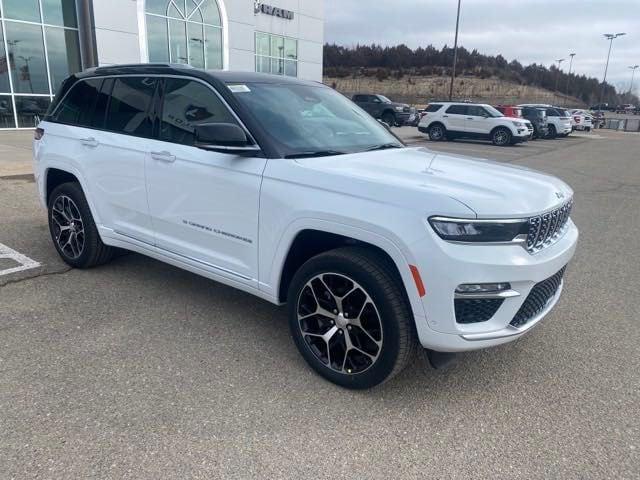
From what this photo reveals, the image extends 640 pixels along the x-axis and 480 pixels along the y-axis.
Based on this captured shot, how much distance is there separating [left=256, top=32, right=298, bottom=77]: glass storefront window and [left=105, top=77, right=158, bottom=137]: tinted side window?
932 inches

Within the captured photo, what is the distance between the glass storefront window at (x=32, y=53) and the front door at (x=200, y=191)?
1728cm

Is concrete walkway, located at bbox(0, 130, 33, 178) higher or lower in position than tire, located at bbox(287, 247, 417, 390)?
lower

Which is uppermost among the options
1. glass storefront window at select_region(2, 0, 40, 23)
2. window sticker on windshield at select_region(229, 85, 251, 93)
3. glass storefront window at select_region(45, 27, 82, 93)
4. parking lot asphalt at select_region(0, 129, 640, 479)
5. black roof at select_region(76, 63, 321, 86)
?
glass storefront window at select_region(2, 0, 40, 23)

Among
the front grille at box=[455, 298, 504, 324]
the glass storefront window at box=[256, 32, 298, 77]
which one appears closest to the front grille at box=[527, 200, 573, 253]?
the front grille at box=[455, 298, 504, 324]

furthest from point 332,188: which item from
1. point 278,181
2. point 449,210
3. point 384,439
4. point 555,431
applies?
point 555,431

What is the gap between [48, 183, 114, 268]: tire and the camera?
4648 millimetres

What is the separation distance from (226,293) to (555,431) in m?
2.72

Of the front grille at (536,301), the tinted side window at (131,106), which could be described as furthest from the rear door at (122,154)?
the front grille at (536,301)

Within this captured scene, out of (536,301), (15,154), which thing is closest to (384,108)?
(15,154)

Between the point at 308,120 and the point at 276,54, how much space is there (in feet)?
89.9

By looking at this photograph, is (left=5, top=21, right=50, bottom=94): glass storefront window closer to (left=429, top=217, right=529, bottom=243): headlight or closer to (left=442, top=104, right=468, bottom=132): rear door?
(left=442, top=104, right=468, bottom=132): rear door

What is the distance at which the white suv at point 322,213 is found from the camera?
8.80 feet

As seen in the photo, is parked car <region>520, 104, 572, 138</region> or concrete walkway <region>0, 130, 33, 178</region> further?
parked car <region>520, 104, 572, 138</region>

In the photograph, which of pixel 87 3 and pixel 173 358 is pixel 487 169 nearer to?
pixel 173 358
